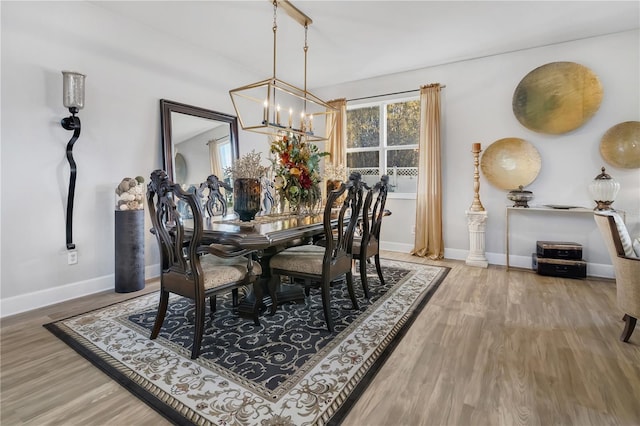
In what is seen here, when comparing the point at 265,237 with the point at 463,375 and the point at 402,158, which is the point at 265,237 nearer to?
the point at 463,375

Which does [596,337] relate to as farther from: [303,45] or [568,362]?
[303,45]

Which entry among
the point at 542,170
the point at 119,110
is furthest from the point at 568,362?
the point at 119,110

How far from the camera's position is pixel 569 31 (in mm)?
3461

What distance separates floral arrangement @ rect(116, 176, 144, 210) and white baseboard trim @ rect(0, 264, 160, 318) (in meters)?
0.75

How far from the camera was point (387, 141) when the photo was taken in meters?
5.09

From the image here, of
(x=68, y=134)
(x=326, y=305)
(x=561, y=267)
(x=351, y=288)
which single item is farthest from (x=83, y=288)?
(x=561, y=267)

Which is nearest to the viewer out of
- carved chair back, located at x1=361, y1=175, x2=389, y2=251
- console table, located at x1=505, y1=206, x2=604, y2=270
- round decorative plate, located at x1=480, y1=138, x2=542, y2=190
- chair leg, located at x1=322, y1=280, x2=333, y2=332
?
chair leg, located at x1=322, y1=280, x2=333, y2=332

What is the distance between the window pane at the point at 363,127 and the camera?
516cm

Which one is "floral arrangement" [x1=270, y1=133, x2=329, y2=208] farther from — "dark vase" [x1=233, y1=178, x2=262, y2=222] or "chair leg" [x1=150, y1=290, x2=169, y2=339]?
"chair leg" [x1=150, y1=290, x2=169, y2=339]

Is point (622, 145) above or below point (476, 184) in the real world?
above

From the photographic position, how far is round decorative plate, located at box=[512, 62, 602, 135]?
359cm

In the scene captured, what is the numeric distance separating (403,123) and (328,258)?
3431 millimetres

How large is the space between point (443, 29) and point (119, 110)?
138 inches

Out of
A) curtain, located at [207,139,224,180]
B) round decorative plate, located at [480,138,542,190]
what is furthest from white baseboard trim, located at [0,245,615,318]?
curtain, located at [207,139,224,180]
